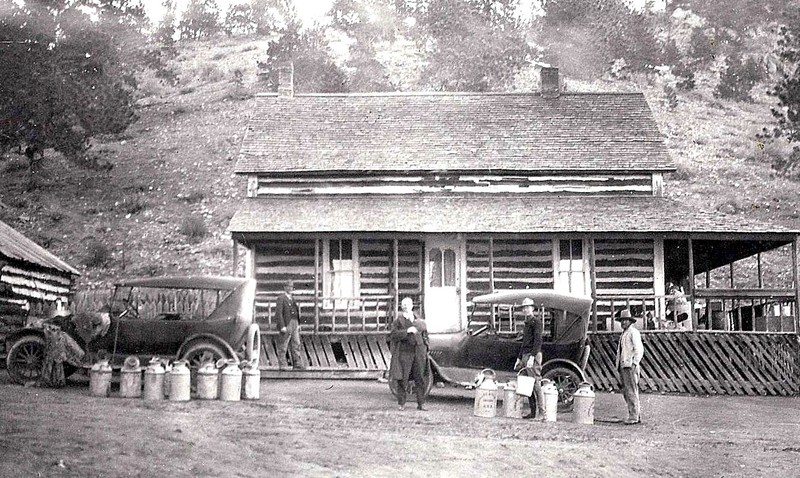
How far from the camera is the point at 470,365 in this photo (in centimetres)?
1688

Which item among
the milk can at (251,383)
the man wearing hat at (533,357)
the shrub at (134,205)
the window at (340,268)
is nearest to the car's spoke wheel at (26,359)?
the milk can at (251,383)

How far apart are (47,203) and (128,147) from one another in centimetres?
623

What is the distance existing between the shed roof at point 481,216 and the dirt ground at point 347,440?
6.18m

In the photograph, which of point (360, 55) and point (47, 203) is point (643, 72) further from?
point (47, 203)

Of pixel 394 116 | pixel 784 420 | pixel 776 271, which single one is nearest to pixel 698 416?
pixel 784 420

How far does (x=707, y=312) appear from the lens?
74.8 feet

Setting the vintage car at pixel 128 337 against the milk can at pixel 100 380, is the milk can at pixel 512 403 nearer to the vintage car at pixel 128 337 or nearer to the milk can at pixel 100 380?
the vintage car at pixel 128 337

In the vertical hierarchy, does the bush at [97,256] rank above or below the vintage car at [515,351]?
above

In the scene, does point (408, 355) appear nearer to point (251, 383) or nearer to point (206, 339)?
point (251, 383)

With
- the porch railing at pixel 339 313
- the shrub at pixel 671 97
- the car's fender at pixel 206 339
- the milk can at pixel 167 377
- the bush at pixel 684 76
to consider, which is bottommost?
the milk can at pixel 167 377

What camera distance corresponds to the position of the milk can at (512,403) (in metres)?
15.4

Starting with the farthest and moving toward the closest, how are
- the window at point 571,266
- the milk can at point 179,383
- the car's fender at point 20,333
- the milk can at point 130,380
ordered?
the window at point 571,266 → the car's fender at point 20,333 → the milk can at point 130,380 → the milk can at point 179,383

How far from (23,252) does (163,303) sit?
3312 millimetres

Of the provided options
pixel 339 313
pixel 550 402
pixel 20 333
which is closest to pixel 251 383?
pixel 20 333
